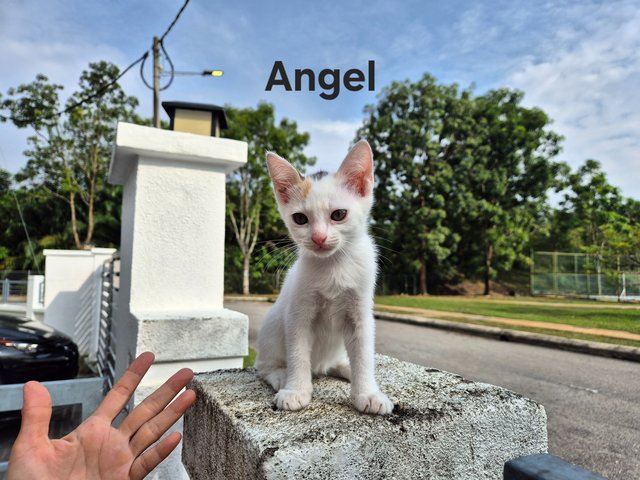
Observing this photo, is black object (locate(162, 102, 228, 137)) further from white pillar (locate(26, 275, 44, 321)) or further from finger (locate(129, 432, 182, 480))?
white pillar (locate(26, 275, 44, 321))

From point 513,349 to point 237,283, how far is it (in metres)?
14.0

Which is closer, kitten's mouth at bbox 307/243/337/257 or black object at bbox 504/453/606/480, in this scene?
black object at bbox 504/453/606/480

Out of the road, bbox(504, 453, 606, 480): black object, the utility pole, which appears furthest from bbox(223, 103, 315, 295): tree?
bbox(504, 453, 606, 480): black object

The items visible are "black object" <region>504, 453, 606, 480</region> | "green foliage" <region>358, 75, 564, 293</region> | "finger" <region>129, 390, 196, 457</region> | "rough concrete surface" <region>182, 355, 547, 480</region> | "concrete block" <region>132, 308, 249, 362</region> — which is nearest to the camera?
"black object" <region>504, 453, 606, 480</region>

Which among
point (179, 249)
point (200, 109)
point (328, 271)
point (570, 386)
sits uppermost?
point (200, 109)

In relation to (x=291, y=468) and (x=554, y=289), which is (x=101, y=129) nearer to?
(x=291, y=468)

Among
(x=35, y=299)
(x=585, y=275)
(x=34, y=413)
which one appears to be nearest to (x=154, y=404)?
(x=34, y=413)

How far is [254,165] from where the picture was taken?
14.3 metres

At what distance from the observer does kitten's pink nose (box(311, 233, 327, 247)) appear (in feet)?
3.59

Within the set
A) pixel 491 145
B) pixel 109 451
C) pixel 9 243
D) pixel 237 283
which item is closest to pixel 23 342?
pixel 109 451

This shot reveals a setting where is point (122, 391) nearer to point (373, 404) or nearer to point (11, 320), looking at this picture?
point (373, 404)

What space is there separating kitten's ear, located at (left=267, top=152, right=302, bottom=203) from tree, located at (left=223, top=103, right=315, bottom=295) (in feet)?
40.5

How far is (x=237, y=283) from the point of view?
60.1 ft

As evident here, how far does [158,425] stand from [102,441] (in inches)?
6.2
